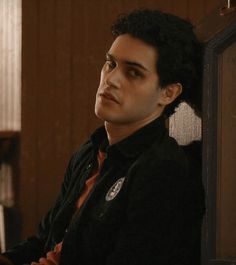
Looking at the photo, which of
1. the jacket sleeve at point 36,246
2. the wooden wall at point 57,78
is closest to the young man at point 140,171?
the jacket sleeve at point 36,246

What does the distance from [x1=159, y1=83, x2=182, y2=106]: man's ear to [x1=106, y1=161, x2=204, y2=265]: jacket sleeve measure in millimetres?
227

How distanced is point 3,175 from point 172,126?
2.21 meters

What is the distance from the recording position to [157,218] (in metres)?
1.48

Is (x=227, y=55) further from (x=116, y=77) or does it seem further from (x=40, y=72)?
(x=40, y=72)

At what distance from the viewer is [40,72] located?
148 inches

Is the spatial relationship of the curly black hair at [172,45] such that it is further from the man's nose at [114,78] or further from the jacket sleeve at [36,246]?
the jacket sleeve at [36,246]

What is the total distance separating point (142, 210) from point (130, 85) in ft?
1.16

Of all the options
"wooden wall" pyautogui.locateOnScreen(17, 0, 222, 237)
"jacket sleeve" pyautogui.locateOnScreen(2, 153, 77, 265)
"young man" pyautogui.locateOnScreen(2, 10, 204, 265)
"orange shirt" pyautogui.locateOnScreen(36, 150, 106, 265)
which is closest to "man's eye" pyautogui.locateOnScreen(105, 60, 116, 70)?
"young man" pyautogui.locateOnScreen(2, 10, 204, 265)

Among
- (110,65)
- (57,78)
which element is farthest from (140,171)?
(57,78)

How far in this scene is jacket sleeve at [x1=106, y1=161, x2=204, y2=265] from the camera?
1.47 meters

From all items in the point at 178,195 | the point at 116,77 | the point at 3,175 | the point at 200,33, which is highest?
the point at 200,33

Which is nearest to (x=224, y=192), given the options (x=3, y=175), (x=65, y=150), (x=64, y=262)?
(x=64, y=262)

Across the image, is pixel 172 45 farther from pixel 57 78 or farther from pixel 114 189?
pixel 57 78

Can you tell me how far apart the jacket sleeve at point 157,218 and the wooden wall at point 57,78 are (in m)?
2.30
